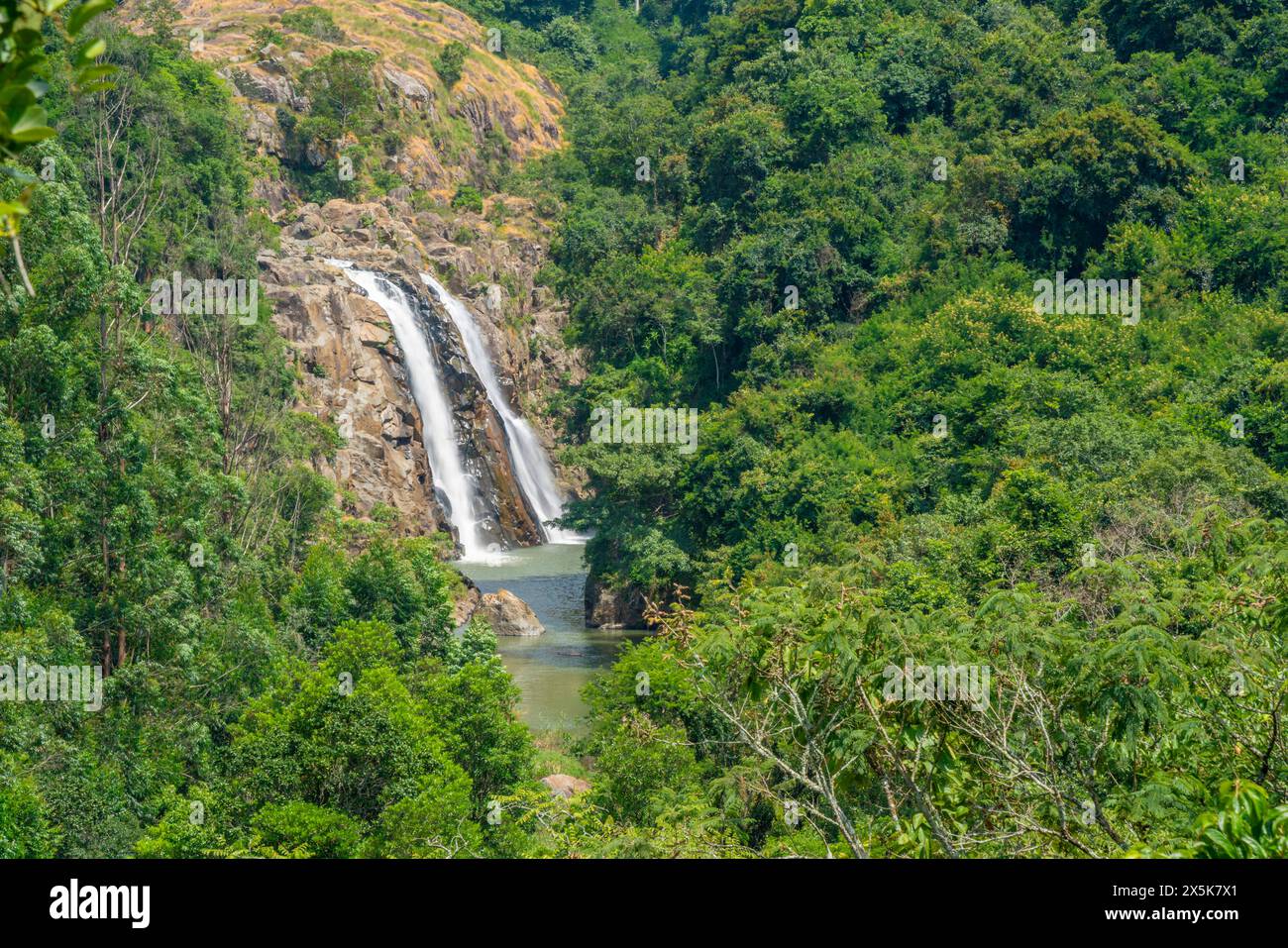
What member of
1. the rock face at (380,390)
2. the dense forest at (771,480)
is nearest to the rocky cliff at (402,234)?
the rock face at (380,390)

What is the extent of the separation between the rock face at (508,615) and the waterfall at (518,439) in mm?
9510

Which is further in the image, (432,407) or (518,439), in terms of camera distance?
(518,439)

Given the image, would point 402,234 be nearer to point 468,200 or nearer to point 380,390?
point 468,200

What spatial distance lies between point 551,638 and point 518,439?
1422cm

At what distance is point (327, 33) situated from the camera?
2229 inches

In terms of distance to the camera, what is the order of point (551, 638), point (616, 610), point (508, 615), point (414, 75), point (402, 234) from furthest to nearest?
point (414, 75) → point (402, 234) → point (616, 610) → point (508, 615) → point (551, 638)

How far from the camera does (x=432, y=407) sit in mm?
42688

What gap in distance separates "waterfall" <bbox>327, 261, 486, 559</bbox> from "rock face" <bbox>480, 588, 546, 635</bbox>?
887cm

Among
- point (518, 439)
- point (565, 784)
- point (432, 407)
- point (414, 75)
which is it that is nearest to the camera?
point (565, 784)

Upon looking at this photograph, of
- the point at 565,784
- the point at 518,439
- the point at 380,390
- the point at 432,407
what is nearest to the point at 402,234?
the point at 432,407

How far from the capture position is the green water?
26062 millimetres
